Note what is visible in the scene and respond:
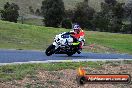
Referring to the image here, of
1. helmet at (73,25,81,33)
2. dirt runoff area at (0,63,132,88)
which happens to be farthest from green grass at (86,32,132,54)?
dirt runoff area at (0,63,132,88)

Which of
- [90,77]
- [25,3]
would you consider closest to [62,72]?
[90,77]

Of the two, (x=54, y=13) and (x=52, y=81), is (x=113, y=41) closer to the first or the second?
(x=52, y=81)

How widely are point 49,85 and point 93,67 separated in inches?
160

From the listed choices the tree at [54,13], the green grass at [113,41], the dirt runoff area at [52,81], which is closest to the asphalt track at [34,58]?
the dirt runoff area at [52,81]

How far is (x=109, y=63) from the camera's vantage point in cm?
1833

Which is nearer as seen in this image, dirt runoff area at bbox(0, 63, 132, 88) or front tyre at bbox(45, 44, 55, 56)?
dirt runoff area at bbox(0, 63, 132, 88)

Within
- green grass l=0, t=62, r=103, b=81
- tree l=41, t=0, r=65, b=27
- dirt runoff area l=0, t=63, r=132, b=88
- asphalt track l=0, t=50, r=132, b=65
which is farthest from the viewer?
tree l=41, t=0, r=65, b=27

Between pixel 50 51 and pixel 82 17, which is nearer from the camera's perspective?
pixel 50 51

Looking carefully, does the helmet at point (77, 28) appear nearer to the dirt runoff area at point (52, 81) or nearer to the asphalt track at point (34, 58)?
the asphalt track at point (34, 58)

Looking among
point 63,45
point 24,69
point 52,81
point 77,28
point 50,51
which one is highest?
point 52,81

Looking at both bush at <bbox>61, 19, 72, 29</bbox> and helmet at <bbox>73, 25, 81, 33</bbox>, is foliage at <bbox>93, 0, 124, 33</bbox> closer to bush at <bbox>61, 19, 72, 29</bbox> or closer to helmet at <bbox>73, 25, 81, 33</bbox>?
bush at <bbox>61, 19, 72, 29</bbox>

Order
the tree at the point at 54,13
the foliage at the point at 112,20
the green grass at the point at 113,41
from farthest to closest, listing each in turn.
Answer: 1. the foliage at the point at 112,20
2. the tree at the point at 54,13
3. the green grass at the point at 113,41

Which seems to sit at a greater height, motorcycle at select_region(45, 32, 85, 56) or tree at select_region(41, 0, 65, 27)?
motorcycle at select_region(45, 32, 85, 56)

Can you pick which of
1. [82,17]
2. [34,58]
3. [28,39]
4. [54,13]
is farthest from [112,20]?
[34,58]
